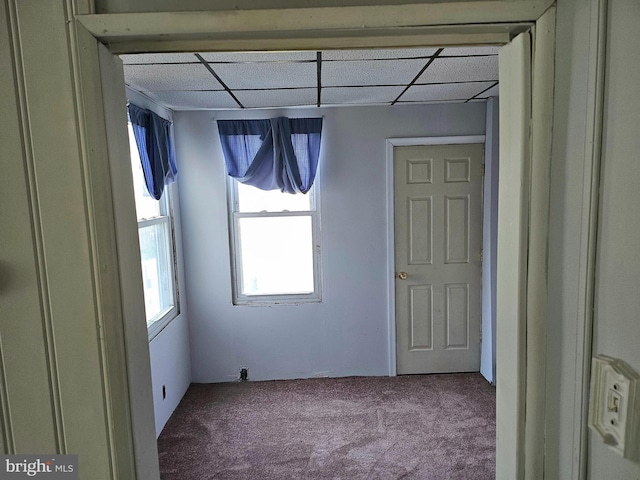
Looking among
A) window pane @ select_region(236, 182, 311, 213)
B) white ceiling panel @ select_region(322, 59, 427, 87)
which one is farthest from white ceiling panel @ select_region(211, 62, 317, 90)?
window pane @ select_region(236, 182, 311, 213)

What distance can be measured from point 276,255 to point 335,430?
1.50 metres

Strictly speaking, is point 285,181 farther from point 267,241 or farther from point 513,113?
point 513,113

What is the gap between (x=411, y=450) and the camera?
2486 mm

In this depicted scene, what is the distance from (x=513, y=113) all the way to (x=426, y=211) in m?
2.56

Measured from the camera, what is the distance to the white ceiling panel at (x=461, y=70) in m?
2.07

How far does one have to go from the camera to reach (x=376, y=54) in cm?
188

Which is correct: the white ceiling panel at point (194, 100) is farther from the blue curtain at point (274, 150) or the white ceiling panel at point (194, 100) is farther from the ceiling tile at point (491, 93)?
the ceiling tile at point (491, 93)

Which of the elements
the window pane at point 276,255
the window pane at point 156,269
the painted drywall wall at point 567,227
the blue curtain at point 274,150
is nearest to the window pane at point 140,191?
the window pane at point 156,269

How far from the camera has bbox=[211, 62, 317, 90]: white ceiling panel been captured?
6.64 ft

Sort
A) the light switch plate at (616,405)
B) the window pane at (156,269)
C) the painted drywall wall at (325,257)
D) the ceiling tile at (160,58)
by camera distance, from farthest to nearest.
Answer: the painted drywall wall at (325,257) < the window pane at (156,269) < the ceiling tile at (160,58) < the light switch plate at (616,405)

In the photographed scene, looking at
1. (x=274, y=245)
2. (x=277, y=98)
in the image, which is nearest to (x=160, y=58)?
(x=277, y=98)

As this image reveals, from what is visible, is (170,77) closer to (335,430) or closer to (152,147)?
(152,147)

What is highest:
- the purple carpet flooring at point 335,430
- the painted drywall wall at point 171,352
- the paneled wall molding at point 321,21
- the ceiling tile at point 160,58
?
the ceiling tile at point 160,58

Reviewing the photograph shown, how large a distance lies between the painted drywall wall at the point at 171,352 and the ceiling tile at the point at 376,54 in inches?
53.8
